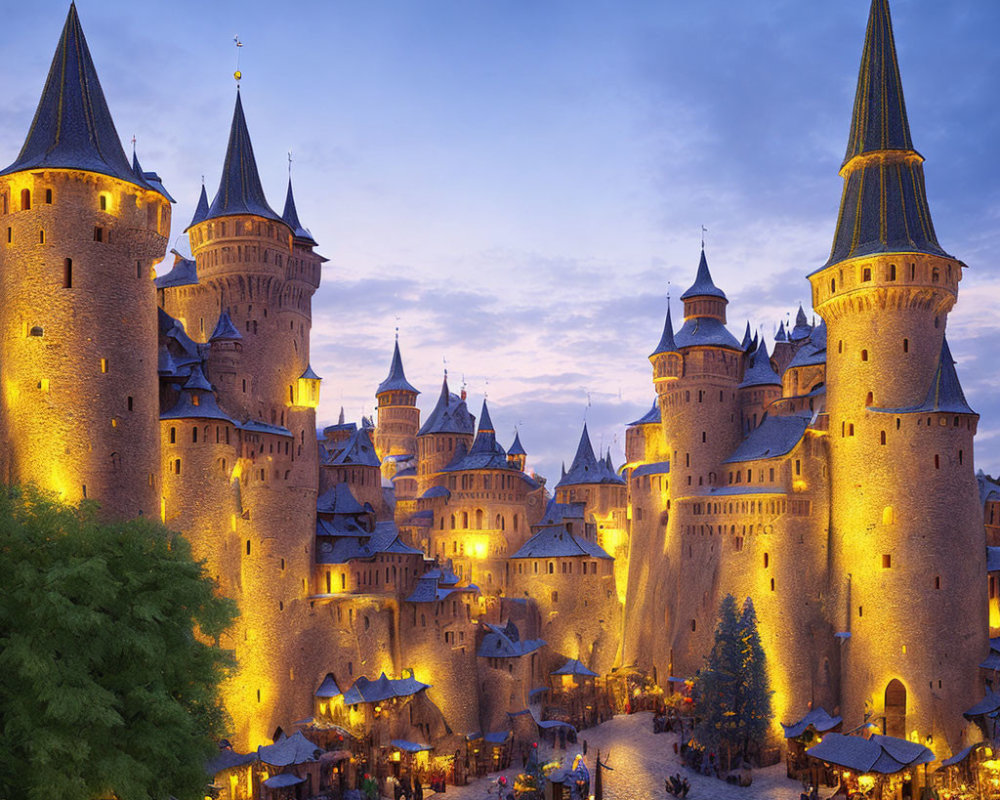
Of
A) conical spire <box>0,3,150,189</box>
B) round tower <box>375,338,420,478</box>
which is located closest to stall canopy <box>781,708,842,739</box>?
conical spire <box>0,3,150,189</box>

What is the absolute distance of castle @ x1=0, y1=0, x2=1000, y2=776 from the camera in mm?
45000

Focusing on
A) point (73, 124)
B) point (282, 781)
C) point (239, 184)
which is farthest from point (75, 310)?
point (282, 781)

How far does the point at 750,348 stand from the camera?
77312 mm

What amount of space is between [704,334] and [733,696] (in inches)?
1010

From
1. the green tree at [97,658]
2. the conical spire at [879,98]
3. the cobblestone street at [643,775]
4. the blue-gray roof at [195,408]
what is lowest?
the cobblestone street at [643,775]

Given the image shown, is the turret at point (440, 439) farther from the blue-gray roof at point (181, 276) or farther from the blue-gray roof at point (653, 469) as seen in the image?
the blue-gray roof at point (181, 276)

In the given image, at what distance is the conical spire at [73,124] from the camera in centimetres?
4503

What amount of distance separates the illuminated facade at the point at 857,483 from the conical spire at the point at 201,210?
104 ft

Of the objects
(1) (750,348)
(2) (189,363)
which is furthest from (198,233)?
(1) (750,348)

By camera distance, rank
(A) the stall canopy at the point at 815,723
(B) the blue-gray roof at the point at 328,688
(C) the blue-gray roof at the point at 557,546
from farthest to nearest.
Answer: (C) the blue-gray roof at the point at 557,546 < (A) the stall canopy at the point at 815,723 < (B) the blue-gray roof at the point at 328,688

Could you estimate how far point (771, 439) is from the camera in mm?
68250

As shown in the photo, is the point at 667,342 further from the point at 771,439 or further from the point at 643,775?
the point at 643,775

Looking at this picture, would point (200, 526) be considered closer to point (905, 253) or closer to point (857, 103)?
point (905, 253)

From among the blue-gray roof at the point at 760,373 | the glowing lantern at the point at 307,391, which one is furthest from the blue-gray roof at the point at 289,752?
the blue-gray roof at the point at 760,373
